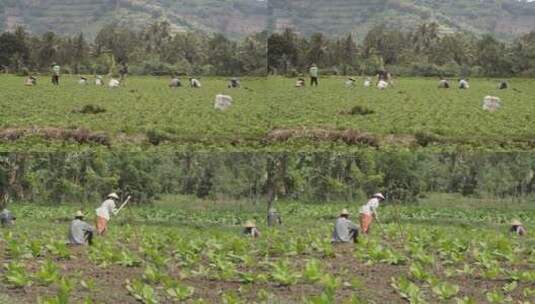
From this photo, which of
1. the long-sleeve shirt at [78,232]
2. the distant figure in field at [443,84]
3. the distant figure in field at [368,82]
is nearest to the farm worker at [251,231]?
the long-sleeve shirt at [78,232]

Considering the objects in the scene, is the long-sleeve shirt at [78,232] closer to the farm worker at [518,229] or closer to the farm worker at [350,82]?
the farm worker at [350,82]

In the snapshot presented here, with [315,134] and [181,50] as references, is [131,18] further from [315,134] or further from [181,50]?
[315,134]

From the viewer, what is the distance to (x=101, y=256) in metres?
10.1

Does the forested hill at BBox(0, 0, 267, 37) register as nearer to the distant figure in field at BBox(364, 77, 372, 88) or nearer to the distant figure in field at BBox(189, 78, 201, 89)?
the distant figure in field at BBox(189, 78, 201, 89)

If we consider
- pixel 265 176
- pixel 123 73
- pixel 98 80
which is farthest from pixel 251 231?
pixel 98 80

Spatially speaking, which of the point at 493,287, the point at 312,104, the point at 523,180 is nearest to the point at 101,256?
the point at 493,287

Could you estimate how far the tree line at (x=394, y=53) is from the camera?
14.1 m

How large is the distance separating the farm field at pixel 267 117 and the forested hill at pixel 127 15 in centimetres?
88

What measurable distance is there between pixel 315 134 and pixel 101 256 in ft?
15.8

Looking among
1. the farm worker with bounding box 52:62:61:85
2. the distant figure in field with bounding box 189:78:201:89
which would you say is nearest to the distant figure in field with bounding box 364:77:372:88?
the distant figure in field with bounding box 189:78:201:89

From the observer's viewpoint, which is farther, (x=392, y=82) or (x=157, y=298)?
(x=392, y=82)

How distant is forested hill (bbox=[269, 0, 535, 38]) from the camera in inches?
559

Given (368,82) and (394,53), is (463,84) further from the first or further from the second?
(368,82)

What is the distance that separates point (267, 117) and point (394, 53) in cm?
226
